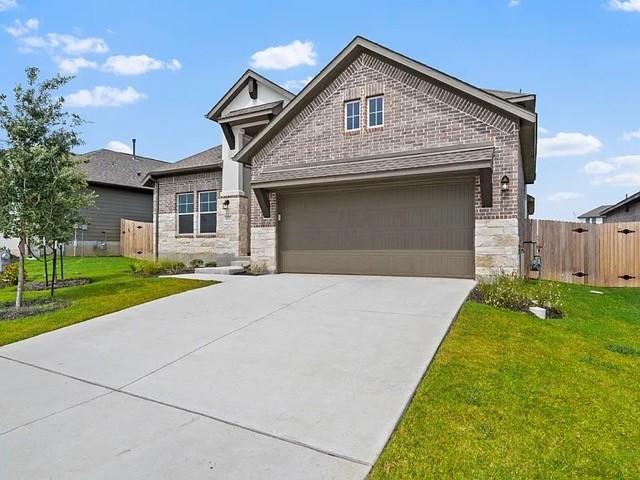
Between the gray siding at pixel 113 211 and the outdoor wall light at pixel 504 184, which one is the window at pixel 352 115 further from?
the gray siding at pixel 113 211

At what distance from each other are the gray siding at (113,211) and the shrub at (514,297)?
19.3 m

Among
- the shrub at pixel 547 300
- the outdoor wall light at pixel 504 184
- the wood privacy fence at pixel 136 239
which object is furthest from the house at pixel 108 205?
the shrub at pixel 547 300

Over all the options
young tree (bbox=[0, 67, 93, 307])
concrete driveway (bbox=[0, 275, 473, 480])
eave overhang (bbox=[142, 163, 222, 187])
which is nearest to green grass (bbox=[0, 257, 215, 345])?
concrete driveway (bbox=[0, 275, 473, 480])

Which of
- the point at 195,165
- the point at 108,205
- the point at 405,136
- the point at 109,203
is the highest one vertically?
the point at 195,165

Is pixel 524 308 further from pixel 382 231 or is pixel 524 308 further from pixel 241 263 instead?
pixel 241 263

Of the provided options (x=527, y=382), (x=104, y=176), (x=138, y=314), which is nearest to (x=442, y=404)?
(x=527, y=382)

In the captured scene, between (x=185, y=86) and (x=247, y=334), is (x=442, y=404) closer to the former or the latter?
(x=247, y=334)

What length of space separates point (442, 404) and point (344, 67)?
10.4 metres

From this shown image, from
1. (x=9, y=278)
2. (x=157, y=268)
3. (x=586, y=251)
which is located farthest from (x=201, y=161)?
(x=586, y=251)

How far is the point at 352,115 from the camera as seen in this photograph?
11.7 m

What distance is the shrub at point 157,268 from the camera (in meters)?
13.2

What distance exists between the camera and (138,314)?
24.5 feet

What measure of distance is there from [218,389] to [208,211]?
13.0 metres

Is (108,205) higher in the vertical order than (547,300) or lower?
higher
